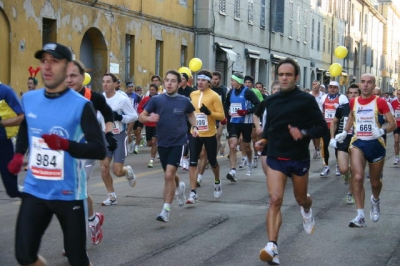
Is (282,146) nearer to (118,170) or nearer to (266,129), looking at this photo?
(266,129)

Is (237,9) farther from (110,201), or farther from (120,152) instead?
(120,152)

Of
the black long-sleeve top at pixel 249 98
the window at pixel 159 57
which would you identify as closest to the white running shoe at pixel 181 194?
the black long-sleeve top at pixel 249 98

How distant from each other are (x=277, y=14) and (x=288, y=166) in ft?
121

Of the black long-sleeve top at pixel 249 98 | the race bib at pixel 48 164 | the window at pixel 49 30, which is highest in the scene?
the window at pixel 49 30

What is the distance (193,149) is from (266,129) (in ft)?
12.5

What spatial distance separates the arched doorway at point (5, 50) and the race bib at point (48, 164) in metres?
15.4

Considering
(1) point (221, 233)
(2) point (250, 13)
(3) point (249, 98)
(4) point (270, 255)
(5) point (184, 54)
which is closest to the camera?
(4) point (270, 255)

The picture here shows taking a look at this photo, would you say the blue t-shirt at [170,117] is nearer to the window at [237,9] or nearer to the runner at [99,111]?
the runner at [99,111]

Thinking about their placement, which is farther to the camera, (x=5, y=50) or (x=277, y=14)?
(x=277, y=14)

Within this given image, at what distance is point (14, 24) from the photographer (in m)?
20.4

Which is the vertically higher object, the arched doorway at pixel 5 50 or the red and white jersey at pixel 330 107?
the arched doorway at pixel 5 50

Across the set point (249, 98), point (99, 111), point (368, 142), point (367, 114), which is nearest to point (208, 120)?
point (367, 114)

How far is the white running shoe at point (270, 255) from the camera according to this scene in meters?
6.95

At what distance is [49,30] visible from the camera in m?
22.6
